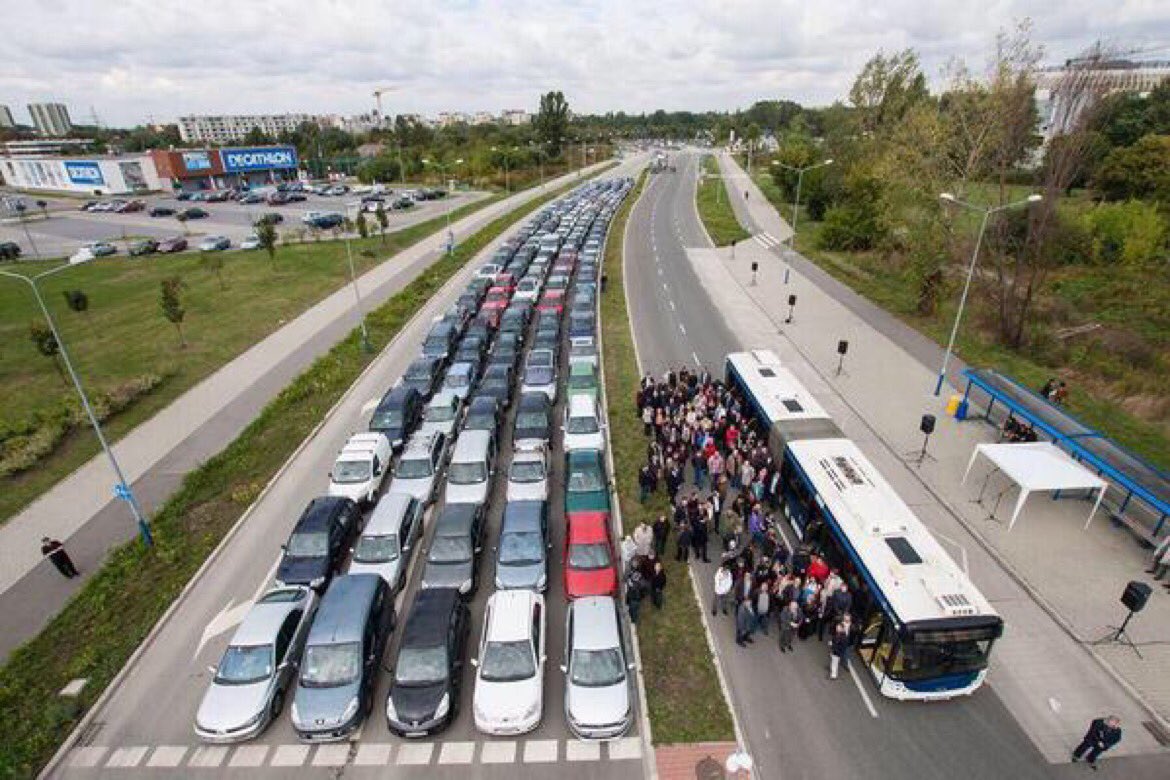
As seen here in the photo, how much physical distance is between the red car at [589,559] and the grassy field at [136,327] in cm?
1666

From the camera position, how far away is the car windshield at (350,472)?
54.7 feet

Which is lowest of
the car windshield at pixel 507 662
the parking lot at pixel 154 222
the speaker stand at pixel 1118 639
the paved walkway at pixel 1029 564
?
the parking lot at pixel 154 222

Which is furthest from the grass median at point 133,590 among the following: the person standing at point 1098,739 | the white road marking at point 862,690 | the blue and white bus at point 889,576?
the person standing at point 1098,739

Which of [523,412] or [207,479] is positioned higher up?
[523,412]

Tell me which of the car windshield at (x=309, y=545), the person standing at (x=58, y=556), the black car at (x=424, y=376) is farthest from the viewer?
the black car at (x=424, y=376)

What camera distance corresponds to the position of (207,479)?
1842cm

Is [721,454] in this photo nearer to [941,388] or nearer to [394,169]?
[941,388]

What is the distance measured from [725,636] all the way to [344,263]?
136ft

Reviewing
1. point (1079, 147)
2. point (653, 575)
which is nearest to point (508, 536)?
point (653, 575)

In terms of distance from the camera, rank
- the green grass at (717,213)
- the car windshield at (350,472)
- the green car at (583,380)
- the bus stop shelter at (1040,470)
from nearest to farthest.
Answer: the bus stop shelter at (1040,470) < the car windshield at (350,472) < the green car at (583,380) < the green grass at (717,213)

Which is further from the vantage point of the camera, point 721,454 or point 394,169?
point 394,169

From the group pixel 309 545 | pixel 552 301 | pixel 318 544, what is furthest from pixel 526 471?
pixel 552 301

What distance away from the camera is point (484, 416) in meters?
19.4

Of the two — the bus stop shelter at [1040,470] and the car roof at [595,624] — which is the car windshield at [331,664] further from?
the bus stop shelter at [1040,470]
